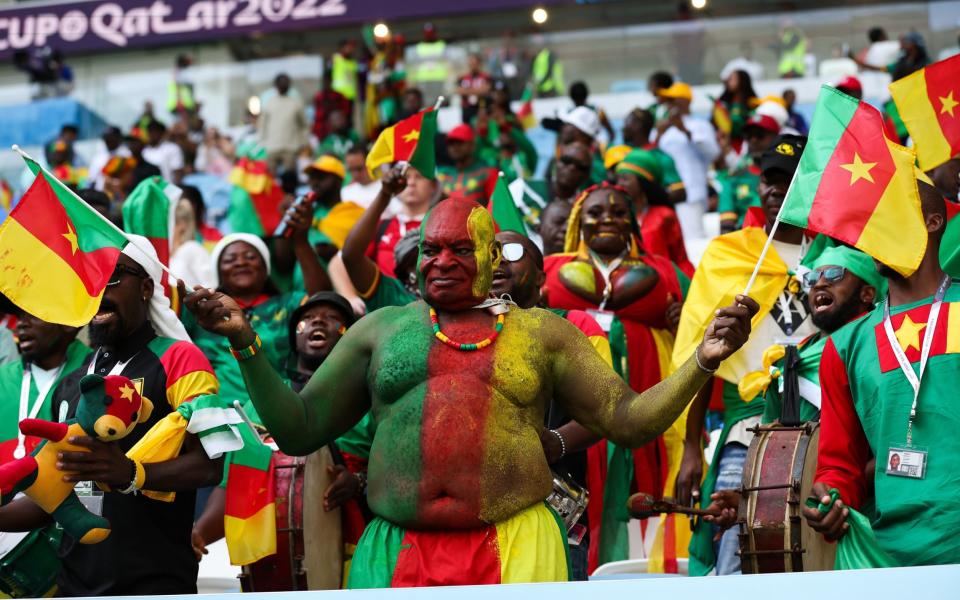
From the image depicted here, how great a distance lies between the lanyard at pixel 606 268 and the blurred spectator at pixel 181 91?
14.4 meters

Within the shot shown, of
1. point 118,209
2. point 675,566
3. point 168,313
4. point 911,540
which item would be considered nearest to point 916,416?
point 911,540

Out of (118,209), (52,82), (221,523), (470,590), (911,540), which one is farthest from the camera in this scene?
(52,82)

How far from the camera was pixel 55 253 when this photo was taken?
221 inches

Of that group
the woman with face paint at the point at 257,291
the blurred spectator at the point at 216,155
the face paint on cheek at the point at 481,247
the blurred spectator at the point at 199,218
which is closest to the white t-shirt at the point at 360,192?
the blurred spectator at the point at 199,218

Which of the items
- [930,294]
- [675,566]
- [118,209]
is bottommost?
[675,566]

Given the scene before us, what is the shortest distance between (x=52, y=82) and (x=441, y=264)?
1928 cm

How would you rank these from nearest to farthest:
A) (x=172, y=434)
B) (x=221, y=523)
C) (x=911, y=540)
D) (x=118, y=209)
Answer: (x=911, y=540)
(x=172, y=434)
(x=221, y=523)
(x=118, y=209)

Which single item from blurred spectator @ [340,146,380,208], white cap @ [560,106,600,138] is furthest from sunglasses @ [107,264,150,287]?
white cap @ [560,106,600,138]

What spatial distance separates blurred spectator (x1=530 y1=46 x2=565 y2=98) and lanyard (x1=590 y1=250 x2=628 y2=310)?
12.1 meters

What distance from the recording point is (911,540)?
515 centimetres

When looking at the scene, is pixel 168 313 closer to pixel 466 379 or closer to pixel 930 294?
pixel 466 379

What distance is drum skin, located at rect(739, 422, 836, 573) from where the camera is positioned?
579 cm

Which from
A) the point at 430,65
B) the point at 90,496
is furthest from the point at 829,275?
the point at 430,65

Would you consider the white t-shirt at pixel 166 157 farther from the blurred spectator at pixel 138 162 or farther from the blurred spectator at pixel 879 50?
the blurred spectator at pixel 879 50
